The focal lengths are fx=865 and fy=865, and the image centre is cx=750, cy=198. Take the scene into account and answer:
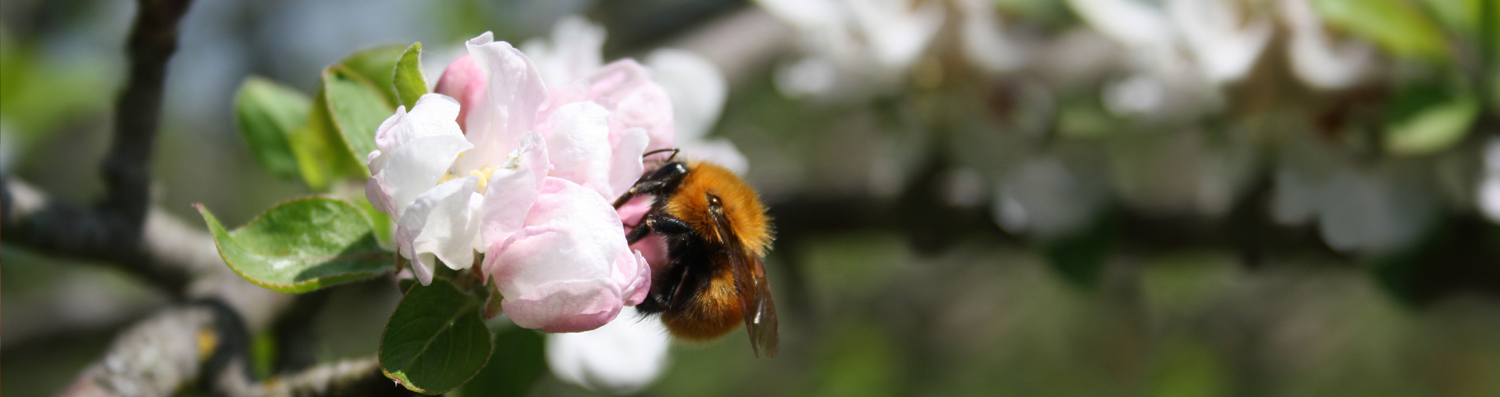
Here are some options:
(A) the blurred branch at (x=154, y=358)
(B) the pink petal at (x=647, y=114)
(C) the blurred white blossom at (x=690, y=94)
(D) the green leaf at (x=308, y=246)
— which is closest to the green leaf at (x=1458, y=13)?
(C) the blurred white blossom at (x=690, y=94)

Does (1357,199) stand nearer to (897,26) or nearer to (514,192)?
(897,26)

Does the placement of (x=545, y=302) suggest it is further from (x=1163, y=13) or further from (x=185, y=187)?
(x=185, y=187)

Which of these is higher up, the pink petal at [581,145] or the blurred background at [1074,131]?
the pink petal at [581,145]

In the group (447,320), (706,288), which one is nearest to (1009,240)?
(706,288)

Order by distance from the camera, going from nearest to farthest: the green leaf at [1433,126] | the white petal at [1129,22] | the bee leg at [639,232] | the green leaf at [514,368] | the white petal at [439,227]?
the white petal at [439,227] < the bee leg at [639,232] < the green leaf at [514,368] < the green leaf at [1433,126] < the white petal at [1129,22]

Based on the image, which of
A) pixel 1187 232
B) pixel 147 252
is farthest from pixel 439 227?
pixel 1187 232

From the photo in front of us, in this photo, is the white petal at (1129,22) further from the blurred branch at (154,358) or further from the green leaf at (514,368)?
the blurred branch at (154,358)

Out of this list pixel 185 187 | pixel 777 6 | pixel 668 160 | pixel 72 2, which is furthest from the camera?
pixel 185 187
